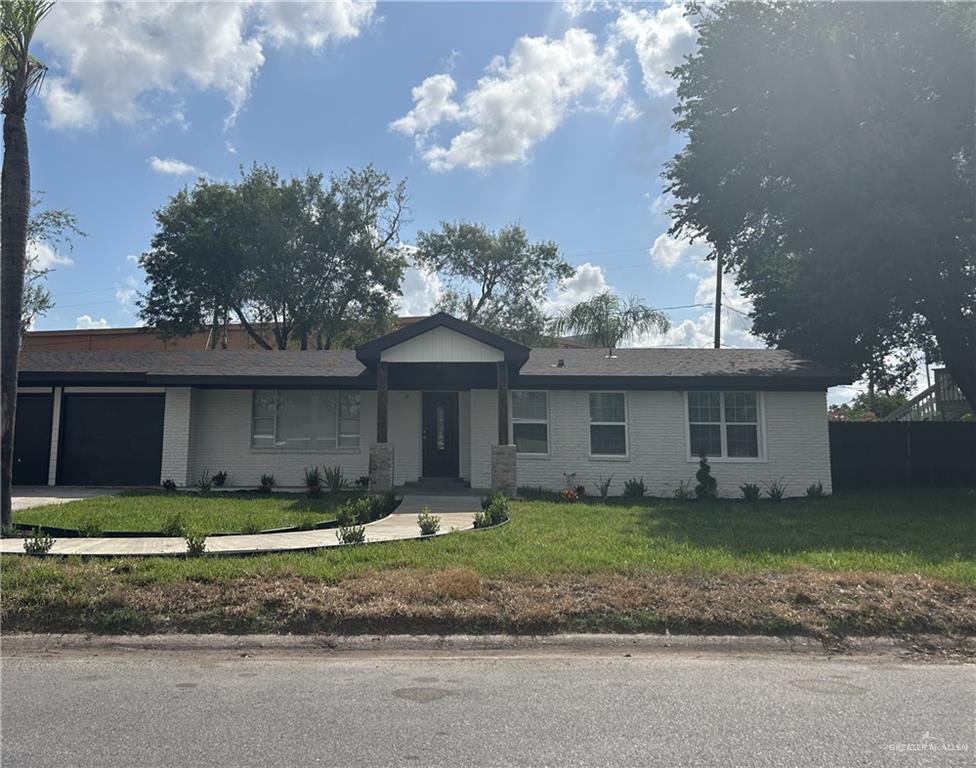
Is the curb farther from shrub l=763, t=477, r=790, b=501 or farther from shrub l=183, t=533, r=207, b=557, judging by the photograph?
shrub l=763, t=477, r=790, b=501

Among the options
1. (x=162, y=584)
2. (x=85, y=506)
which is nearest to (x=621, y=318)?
(x=85, y=506)

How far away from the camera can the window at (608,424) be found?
14.9 metres

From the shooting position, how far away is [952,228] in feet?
44.9

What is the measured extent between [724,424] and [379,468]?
808 centimetres

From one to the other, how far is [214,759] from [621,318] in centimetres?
3034

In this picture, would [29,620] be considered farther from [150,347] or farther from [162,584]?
[150,347]

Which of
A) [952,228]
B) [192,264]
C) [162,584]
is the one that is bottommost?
[162,584]

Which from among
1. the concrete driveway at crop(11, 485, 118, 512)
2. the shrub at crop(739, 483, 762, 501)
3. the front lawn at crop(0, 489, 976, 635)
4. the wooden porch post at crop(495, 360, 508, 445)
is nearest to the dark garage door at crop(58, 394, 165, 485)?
the concrete driveway at crop(11, 485, 118, 512)

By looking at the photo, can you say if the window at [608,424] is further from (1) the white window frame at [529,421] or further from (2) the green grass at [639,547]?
(2) the green grass at [639,547]

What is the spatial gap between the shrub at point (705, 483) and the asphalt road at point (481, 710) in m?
9.37

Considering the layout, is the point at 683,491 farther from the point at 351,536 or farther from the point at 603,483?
the point at 351,536

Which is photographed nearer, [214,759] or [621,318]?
[214,759]

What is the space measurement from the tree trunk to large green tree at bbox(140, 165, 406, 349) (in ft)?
70.8

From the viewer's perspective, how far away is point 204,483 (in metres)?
14.1
